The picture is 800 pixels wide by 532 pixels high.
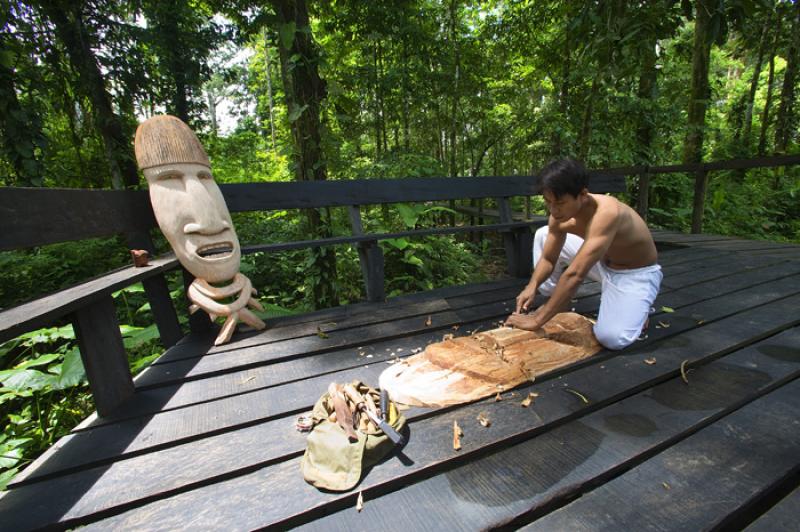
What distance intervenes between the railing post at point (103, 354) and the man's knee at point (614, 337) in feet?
7.59

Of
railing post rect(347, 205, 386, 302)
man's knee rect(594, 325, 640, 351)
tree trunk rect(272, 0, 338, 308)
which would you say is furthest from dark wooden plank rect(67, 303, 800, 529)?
tree trunk rect(272, 0, 338, 308)

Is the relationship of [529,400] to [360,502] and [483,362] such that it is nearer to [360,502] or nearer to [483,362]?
[483,362]

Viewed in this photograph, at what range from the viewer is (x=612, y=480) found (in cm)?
108

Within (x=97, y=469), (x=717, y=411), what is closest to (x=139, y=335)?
(x=97, y=469)

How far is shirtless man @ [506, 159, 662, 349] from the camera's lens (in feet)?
6.33

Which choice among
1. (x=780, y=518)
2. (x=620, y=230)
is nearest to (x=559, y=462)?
(x=780, y=518)

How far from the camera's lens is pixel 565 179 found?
6.27ft

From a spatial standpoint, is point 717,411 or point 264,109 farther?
point 264,109

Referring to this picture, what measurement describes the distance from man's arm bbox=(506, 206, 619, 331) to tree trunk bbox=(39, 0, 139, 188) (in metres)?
7.67

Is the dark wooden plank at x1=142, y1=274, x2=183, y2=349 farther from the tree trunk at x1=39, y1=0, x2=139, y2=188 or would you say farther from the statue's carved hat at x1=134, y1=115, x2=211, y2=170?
the tree trunk at x1=39, y1=0, x2=139, y2=188

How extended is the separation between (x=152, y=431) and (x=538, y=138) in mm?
8435

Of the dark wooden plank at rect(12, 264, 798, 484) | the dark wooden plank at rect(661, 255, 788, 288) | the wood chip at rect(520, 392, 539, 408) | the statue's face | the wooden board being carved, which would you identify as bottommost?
the dark wooden plank at rect(661, 255, 788, 288)

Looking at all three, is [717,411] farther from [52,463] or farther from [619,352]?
[52,463]

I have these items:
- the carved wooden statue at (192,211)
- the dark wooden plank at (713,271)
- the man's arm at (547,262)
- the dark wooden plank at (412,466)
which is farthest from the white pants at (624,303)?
the carved wooden statue at (192,211)
